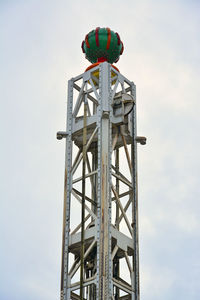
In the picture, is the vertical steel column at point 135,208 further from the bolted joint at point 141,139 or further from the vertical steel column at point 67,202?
the vertical steel column at point 67,202

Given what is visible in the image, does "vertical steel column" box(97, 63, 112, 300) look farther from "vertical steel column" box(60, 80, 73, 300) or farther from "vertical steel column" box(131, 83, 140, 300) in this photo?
"vertical steel column" box(131, 83, 140, 300)

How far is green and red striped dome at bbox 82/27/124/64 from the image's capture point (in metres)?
46.3

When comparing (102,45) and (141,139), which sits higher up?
(102,45)

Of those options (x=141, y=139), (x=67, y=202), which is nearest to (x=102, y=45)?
(x=141, y=139)

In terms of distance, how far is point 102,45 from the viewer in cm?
4647

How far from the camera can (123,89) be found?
45438mm

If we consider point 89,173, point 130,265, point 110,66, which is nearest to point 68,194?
point 89,173

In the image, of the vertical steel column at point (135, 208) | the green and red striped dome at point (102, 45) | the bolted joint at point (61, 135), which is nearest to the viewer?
the vertical steel column at point (135, 208)

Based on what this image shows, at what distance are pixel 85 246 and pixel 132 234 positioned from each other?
2.69 m

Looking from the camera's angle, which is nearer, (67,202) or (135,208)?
(67,202)

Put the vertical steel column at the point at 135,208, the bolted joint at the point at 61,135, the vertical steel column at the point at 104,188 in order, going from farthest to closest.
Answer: the bolted joint at the point at 61,135 → the vertical steel column at the point at 135,208 → the vertical steel column at the point at 104,188

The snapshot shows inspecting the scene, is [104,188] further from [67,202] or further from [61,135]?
[61,135]

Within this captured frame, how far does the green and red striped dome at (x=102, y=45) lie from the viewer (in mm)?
46344

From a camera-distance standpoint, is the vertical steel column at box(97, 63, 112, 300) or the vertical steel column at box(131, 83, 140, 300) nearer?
the vertical steel column at box(97, 63, 112, 300)
